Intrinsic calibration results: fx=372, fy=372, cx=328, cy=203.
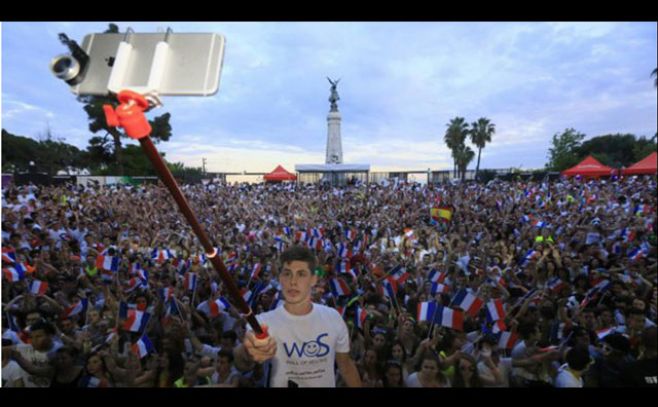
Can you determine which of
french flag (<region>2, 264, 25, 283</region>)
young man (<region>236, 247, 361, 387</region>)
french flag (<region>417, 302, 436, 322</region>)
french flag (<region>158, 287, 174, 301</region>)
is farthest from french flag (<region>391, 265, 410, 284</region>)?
french flag (<region>2, 264, 25, 283</region>)

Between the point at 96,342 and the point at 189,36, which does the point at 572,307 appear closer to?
the point at 189,36

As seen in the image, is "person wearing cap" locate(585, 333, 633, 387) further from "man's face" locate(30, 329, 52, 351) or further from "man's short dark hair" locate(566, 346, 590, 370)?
"man's face" locate(30, 329, 52, 351)

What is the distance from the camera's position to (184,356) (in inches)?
170

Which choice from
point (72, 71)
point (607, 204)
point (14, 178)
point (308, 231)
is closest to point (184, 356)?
point (72, 71)

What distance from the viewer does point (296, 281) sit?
252 cm

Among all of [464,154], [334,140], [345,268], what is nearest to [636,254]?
[345,268]

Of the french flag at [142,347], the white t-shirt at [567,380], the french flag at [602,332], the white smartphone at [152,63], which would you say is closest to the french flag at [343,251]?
the french flag at [142,347]

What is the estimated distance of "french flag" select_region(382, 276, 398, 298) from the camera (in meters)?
5.90

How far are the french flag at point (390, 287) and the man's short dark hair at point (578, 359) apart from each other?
105 inches

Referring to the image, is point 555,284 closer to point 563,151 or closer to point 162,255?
point 162,255

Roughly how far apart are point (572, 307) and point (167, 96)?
19.3ft

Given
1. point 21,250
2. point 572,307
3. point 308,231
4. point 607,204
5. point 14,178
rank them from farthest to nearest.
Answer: point 14,178
point 308,231
point 607,204
point 21,250
point 572,307

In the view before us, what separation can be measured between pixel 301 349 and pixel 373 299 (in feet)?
10.8

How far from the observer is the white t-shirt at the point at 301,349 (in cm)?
245
